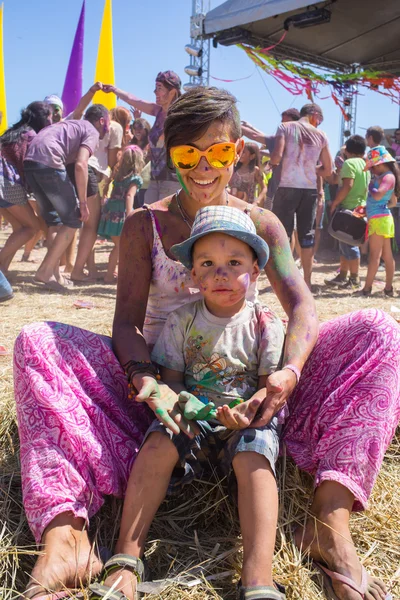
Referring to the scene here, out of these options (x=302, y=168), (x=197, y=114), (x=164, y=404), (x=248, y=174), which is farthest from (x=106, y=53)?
(x=164, y=404)

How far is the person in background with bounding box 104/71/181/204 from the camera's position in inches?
220

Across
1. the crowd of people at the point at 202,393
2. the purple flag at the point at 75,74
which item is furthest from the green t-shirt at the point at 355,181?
the purple flag at the point at 75,74

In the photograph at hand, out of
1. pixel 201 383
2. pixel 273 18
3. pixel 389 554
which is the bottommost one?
pixel 389 554

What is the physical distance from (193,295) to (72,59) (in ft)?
49.3

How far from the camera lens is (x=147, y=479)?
164 centimetres

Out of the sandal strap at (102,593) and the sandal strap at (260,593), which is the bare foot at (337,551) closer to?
the sandal strap at (260,593)

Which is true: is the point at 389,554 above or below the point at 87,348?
below

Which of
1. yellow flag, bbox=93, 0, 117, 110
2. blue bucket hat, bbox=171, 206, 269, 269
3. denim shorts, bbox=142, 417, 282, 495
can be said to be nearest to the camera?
denim shorts, bbox=142, 417, 282, 495

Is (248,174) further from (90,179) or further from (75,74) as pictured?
(75,74)

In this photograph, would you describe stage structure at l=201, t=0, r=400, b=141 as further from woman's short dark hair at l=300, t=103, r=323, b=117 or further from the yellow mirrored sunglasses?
the yellow mirrored sunglasses

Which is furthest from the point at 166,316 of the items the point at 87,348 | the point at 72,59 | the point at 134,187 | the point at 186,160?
the point at 72,59

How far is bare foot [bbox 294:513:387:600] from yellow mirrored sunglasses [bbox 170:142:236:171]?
50.3 inches

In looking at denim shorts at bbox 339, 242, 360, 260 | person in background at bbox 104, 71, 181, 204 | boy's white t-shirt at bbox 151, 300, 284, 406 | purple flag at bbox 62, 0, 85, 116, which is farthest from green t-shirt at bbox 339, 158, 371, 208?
purple flag at bbox 62, 0, 85, 116

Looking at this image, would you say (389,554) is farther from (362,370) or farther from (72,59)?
(72,59)
